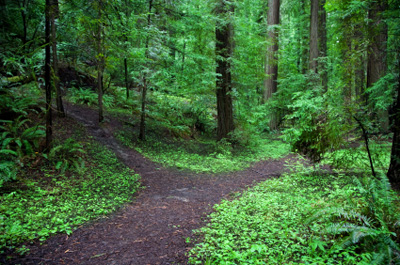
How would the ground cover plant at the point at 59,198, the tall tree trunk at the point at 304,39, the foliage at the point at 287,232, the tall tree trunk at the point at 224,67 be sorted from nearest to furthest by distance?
the foliage at the point at 287,232
the ground cover plant at the point at 59,198
the tall tree trunk at the point at 224,67
the tall tree trunk at the point at 304,39

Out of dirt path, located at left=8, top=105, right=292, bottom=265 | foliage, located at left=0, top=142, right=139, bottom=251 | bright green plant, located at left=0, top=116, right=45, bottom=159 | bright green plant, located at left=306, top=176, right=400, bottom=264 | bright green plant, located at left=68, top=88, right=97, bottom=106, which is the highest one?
bright green plant, located at left=68, top=88, right=97, bottom=106

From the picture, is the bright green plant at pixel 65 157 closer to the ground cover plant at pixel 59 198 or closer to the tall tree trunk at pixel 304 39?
the ground cover plant at pixel 59 198

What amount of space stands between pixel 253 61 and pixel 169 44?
4.32 metres

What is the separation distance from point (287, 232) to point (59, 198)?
4.48 metres

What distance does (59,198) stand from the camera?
4.79 m

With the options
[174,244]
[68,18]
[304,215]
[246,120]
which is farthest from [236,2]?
[174,244]

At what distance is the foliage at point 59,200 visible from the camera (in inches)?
144

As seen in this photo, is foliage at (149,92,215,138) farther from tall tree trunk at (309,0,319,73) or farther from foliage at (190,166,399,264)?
foliage at (190,166,399,264)

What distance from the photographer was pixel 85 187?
5.46m

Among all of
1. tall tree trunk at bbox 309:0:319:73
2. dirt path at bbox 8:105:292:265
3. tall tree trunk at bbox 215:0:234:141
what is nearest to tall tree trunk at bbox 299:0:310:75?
tall tree trunk at bbox 309:0:319:73

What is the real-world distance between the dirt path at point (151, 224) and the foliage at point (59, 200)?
30cm

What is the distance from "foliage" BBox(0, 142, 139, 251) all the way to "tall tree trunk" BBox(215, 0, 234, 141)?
557 centimetres

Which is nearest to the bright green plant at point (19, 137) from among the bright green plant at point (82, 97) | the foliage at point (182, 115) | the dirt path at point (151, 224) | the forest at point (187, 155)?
the forest at point (187, 155)

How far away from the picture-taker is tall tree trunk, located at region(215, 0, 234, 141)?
9.59 m
